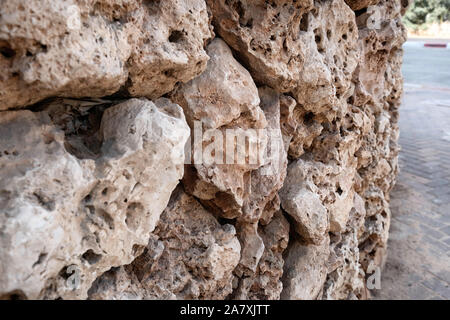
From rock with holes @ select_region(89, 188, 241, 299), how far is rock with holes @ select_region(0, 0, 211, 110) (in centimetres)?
47

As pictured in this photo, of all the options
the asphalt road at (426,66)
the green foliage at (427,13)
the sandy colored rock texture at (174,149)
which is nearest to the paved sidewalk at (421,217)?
the sandy colored rock texture at (174,149)

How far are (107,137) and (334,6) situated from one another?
1.45m

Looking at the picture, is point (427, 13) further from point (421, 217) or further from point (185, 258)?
point (185, 258)

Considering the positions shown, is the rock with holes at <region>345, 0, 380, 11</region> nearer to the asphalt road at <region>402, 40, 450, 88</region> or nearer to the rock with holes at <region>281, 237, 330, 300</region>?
the rock with holes at <region>281, 237, 330, 300</region>

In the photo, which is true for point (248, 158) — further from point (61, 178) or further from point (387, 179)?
point (387, 179)

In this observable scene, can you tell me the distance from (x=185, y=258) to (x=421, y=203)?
3245mm

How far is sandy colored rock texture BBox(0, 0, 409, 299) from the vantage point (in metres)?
0.87

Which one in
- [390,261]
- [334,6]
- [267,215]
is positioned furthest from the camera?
[390,261]

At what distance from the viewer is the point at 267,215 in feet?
5.68

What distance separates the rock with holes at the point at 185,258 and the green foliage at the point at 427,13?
2117 cm

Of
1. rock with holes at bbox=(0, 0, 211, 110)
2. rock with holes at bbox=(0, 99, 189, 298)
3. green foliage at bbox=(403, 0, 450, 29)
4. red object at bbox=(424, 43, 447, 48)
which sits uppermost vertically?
green foliage at bbox=(403, 0, 450, 29)

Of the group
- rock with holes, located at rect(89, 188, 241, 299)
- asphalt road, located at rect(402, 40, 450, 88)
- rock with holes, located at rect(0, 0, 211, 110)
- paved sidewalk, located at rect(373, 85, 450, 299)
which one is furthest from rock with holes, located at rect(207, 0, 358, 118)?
asphalt road, located at rect(402, 40, 450, 88)

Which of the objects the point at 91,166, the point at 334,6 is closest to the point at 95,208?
the point at 91,166

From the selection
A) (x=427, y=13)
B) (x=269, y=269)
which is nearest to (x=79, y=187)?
(x=269, y=269)
